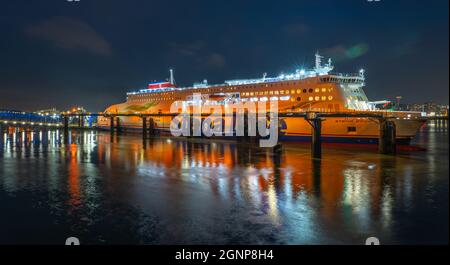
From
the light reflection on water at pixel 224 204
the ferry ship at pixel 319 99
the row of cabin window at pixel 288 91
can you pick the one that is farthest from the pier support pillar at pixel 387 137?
the row of cabin window at pixel 288 91

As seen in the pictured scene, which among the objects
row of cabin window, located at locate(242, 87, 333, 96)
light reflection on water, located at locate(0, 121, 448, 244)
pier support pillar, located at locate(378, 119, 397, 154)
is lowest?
light reflection on water, located at locate(0, 121, 448, 244)

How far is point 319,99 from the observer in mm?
46094

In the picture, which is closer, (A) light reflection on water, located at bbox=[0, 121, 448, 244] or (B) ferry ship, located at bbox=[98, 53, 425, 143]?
(A) light reflection on water, located at bbox=[0, 121, 448, 244]

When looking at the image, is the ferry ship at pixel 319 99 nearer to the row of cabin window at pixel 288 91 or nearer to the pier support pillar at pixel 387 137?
the row of cabin window at pixel 288 91

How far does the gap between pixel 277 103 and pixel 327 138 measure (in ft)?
31.4

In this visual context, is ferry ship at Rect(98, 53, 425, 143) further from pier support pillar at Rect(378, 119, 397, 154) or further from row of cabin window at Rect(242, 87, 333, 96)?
pier support pillar at Rect(378, 119, 397, 154)

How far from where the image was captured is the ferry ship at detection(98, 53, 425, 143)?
3875 centimetres

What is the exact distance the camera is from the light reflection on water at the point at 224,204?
33.6ft

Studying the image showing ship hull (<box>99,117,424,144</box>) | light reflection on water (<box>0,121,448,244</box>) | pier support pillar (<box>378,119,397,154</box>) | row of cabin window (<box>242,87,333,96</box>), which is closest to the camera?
light reflection on water (<box>0,121,448,244</box>)

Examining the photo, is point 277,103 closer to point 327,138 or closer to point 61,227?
point 327,138

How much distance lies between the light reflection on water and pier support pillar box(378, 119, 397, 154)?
743 centimetres

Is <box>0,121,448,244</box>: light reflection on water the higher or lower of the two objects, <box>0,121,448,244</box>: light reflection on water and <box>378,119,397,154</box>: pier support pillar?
the lower

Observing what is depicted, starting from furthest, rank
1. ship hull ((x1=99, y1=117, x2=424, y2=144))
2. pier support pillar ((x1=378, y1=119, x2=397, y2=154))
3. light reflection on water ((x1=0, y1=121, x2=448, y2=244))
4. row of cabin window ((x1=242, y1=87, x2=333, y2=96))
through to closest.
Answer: row of cabin window ((x1=242, y1=87, x2=333, y2=96))
ship hull ((x1=99, y1=117, x2=424, y2=144))
pier support pillar ((x1=378, y1=119, x2=397, y2=154))
light reflection on water ((x1=0, y1=121, x2=448, y2=244))

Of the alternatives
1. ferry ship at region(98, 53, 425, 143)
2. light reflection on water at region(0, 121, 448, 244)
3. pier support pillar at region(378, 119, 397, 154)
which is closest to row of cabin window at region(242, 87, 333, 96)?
ferry ship at region(98, 53, 425, 143)
